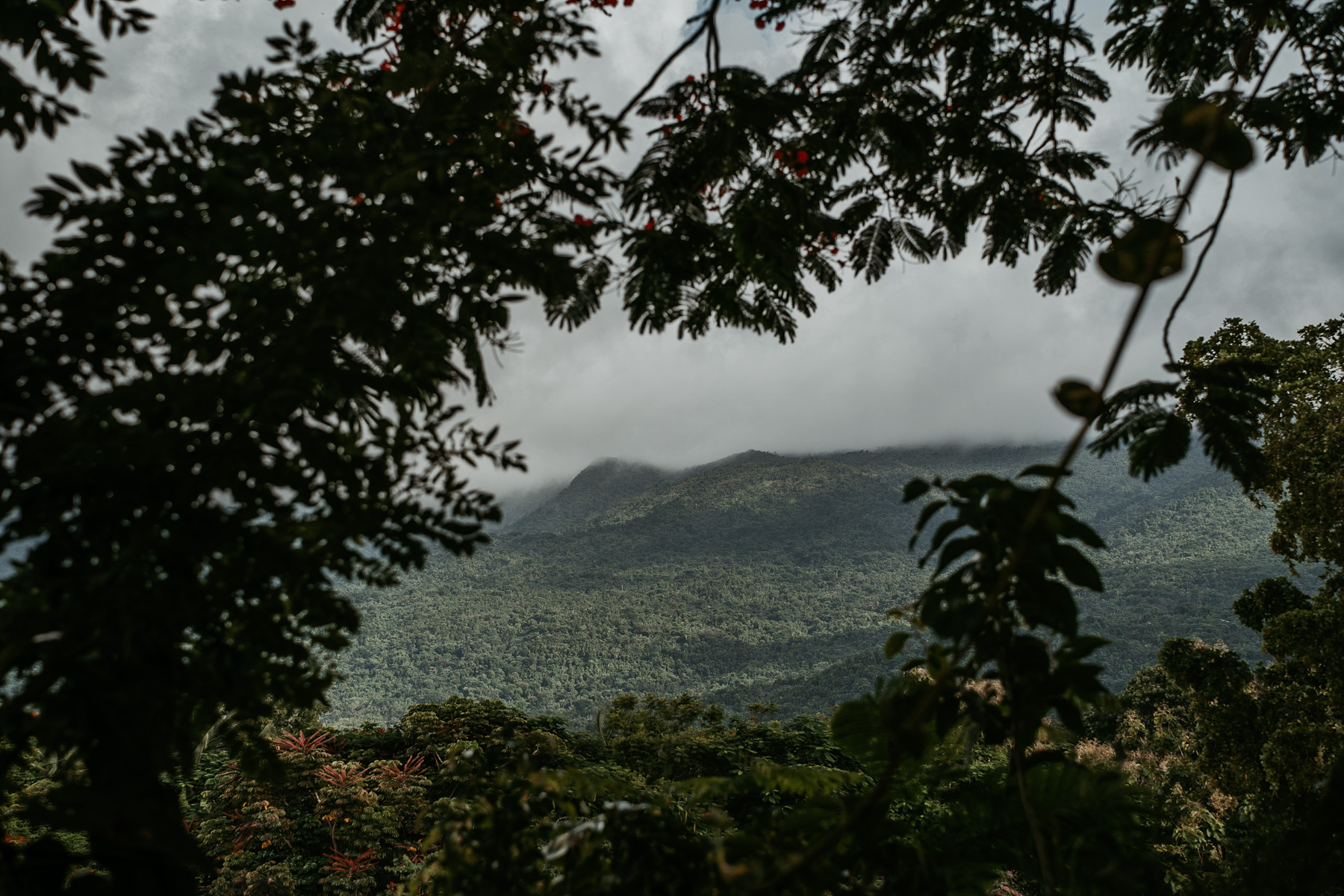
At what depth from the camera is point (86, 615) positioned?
0.79m

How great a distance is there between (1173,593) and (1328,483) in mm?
72796

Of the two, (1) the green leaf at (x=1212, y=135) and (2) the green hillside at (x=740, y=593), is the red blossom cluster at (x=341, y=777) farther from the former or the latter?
(2) the green hillside at (x=740, y=593)

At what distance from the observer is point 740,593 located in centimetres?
9175

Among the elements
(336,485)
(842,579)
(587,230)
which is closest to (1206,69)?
(587,230)

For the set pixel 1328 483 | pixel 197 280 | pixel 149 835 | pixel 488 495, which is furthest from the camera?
pixel 1328 483

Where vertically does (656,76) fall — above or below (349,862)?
above

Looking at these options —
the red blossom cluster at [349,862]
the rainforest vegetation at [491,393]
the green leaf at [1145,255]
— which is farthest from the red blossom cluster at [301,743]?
the green leaf at [1145,255]

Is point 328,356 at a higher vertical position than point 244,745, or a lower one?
higher

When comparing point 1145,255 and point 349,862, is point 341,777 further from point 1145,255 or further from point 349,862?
point 1145,255

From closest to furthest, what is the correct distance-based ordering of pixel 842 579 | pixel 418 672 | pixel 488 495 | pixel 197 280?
pixel 197 280, pixel 488 495, pixel 418 672, pixel 842 579

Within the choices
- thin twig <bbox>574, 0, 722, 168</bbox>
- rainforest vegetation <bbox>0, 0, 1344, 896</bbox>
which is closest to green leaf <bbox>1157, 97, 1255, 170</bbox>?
rainforest vegetation <bbox>0, 0, 1344, 896</bbox>

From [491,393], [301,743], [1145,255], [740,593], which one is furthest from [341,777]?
[740,593]

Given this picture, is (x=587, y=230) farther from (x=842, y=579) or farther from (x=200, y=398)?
(x=842, y=579)

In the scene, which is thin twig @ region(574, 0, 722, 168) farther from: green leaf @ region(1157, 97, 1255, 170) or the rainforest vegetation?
green leaf @ region(1157, 97, 1255, 170)
